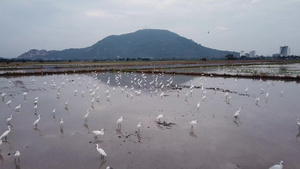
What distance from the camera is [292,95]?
22.1 metres

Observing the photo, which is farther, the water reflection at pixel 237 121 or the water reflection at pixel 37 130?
the water reflection at pixel 237 121

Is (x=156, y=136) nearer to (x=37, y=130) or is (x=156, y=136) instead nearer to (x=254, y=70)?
(x=37, y=130)

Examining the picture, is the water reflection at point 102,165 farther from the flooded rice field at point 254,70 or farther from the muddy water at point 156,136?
the flooded rice field at point 254,70

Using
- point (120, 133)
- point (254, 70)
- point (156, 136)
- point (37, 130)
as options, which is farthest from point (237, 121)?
point (254, 70)

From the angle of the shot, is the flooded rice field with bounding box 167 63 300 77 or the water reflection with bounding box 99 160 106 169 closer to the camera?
the water reflection with bounding box 99 160 106 169

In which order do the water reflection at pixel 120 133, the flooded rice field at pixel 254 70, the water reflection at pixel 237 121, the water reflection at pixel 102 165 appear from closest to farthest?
the water reflection at pixel 102 165 < the water reflection at pixel 120 133 < the water reflection at pixel 237 121 < the flooded rice field at pixel 254 70

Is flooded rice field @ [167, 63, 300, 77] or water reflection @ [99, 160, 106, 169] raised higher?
flooded rice field @ [167, 63, 300, 77]

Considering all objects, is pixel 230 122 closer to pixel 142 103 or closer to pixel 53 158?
pixel 142 103

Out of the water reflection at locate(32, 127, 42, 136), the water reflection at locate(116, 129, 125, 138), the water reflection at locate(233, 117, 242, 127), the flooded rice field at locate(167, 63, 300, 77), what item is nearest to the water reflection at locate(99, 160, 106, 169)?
the water reflection at locate(116, 129, 125, 138)

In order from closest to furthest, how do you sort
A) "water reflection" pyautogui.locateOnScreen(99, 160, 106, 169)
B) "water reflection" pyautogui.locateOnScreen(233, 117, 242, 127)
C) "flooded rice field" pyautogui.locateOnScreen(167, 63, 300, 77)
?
"water reflection" pyautogui.locateOnScreen(99, 160, 106, 169) → "water reflection" pyautogui.locateOnScreen(233, 117, 242, 127) → "flooded rice field" pyautogui.locateOnScreen(167, 63, 300, 77)

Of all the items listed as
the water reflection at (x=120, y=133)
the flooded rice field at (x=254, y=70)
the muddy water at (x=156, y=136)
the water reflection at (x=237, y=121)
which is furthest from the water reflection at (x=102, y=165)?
the flooded rice field at (x=254, y=70)

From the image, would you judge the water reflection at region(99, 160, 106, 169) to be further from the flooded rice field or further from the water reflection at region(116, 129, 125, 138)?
the flooded rice field

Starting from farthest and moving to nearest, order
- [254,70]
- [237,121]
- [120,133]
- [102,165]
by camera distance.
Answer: [254,70]
[237,121]
[120,133]
[102,165]

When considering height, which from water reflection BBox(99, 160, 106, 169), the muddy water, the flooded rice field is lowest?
water reflection BBox(99, 160, 106, 169)
